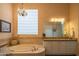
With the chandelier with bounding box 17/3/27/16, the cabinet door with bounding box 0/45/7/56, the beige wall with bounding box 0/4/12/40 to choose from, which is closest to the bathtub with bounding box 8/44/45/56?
the cabinet door with bounding box 0/45/7/56

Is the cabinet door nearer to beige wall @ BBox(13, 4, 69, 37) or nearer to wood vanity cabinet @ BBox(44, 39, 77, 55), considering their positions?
beige wall @ BBox(13, 4, 69, 37)

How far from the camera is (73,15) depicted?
5.75 feet

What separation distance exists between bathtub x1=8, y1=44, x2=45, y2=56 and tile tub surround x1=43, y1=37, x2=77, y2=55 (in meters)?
0.10

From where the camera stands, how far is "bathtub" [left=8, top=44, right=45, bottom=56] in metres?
1.61

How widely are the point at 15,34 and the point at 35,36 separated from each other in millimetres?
282

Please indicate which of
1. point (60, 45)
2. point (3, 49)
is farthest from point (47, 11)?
point (3, 49)

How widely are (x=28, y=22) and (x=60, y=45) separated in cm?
55

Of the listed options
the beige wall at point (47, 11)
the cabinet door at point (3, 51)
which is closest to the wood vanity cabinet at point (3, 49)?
the cabinet door at point (3, 51)

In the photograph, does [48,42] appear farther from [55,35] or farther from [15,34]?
[15,34]

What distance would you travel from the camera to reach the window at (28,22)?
1.72 m

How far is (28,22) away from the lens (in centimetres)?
171

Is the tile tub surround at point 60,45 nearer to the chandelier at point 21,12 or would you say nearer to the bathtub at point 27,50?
the bathtub at point 27,50

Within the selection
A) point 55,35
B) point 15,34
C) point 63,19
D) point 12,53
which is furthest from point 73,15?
point 12,53

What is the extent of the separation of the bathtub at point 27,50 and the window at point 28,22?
0.65ft
